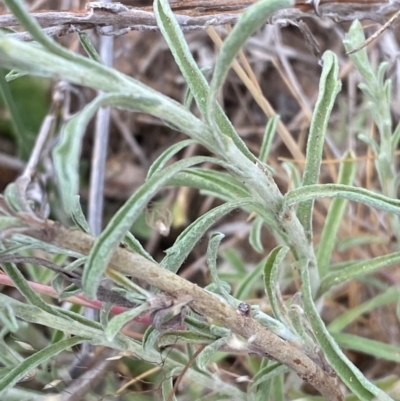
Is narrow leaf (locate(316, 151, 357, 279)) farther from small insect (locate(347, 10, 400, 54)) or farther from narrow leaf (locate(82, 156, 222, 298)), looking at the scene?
narrow leaf (locate(82, 156, 222, 298))

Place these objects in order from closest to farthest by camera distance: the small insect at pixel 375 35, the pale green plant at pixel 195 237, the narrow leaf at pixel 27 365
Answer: the pale green plant at pixel 195 237 → the narrow leaf at pixel 27 365 → the small insect at pixel 375 35

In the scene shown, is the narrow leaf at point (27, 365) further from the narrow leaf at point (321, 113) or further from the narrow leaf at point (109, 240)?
the narrow leaf at point (321, 113)

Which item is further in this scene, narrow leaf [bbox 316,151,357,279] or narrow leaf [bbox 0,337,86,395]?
narrow leaf [bbox 316,151,357,279]

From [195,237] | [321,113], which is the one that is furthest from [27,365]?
[321,113]

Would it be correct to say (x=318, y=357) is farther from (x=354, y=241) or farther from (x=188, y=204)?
(x=188, y=204)

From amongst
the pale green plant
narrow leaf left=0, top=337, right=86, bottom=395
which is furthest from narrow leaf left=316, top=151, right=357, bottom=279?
narrow leaf left=0, top=337, right=86, bottom=395

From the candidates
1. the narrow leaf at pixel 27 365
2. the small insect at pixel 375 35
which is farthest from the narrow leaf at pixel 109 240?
the small insect at pixel 375 35

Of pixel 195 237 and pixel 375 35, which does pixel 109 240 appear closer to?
pixel 195 237

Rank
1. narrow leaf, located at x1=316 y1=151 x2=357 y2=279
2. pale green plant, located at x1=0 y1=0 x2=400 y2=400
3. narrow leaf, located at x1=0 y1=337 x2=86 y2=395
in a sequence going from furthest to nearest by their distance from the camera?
narrow leaf, located at x1=316 y1=151 x2=357 y2=279 < narrow leaf, located at x1=0 y1=337 x2=86 y2=395 < pale green plant, located at x1=0 y1=0 x2=400 y2=400

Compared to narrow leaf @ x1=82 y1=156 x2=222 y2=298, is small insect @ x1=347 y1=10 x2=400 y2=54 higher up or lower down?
higher up
